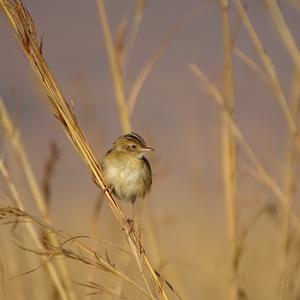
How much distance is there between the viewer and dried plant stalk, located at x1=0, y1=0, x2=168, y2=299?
7.32 feet

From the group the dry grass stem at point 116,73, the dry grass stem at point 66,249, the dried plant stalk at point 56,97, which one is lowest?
the dry grass stem at point 66,249

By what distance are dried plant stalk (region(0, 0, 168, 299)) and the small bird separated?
5.85ft

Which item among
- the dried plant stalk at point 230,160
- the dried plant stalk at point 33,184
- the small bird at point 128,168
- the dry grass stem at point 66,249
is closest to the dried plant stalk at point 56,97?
the dry grass stem at point 66,249

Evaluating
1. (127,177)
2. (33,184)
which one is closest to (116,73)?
(33,184)

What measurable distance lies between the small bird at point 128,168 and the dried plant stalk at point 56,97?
1784 millimetres

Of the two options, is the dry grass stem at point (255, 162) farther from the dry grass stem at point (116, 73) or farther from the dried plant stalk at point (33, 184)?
the dried plant stalk at point (33, 184)

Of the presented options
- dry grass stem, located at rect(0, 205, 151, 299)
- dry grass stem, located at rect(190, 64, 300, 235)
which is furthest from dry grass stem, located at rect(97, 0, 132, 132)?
dry grass stem, located at rect(0, 205, 151, 299)

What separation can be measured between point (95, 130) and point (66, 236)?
6.62ft

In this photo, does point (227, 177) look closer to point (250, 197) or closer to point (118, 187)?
point (250, 197)

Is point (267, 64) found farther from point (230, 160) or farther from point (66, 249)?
point (66, 249)

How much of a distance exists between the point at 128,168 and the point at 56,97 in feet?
7.30

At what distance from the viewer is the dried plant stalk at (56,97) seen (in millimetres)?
2232

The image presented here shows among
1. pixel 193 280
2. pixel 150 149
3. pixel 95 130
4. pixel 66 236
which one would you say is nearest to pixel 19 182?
pixel 95 130

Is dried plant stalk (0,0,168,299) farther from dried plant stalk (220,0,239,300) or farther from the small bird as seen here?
the small bird
